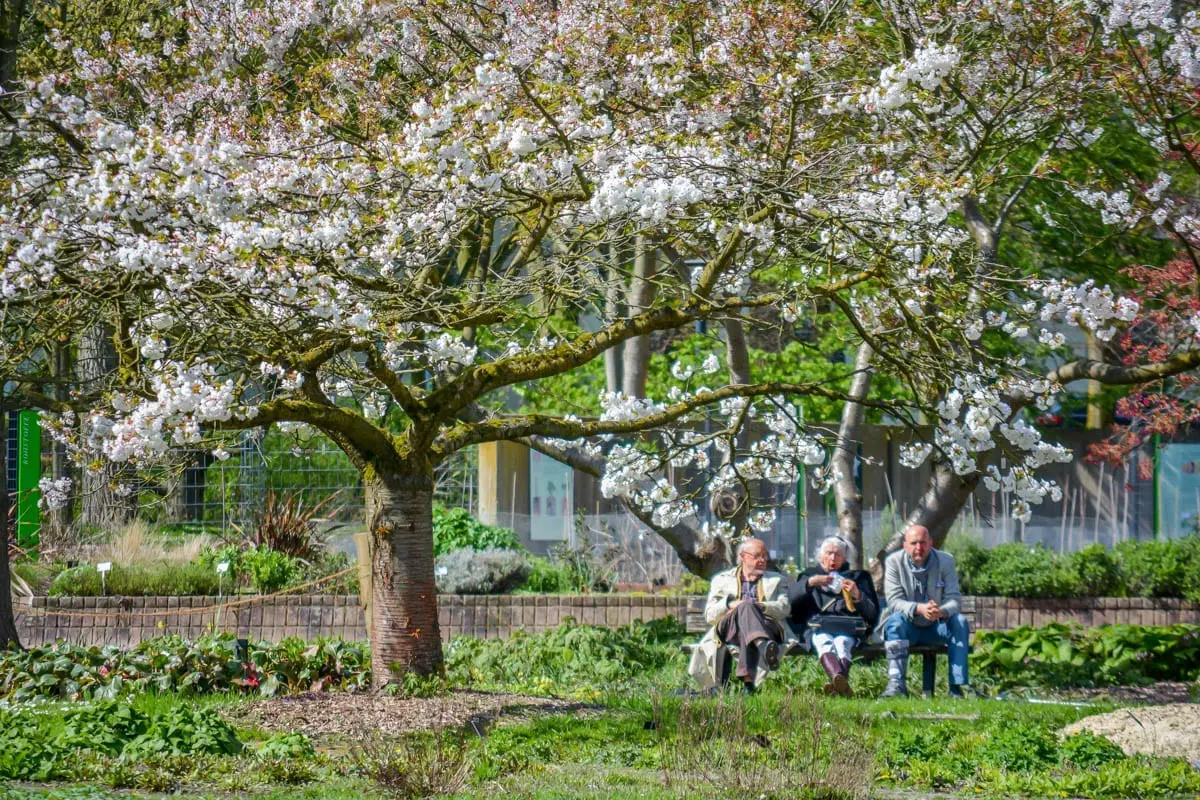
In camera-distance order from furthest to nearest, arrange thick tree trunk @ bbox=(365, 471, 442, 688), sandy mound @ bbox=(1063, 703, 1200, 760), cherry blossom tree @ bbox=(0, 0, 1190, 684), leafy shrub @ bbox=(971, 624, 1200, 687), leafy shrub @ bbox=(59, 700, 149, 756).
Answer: leafy shrub @ bbox=(971, 624, 1200, 687)
thick tree trunk @ bbox=(365, 471, 442, 688)
sandy mound @ bbox=(1063, 703, 1200, 760)
cherry blossom tree @ bbox=(0, 0, 1190, 684)
leafy shrub @ bbox=(59, 700, 149, 756)

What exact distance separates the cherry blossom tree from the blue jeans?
1.22 meters

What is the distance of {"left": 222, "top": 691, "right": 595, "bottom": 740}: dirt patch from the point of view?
743 centimetres

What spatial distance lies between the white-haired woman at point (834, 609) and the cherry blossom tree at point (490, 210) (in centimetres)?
61

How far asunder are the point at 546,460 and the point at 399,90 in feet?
21.3

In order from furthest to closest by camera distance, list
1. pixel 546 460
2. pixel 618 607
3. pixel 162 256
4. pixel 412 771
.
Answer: pixel 546 460, pixel 618 607, pixel 162 256, pixel 412 771

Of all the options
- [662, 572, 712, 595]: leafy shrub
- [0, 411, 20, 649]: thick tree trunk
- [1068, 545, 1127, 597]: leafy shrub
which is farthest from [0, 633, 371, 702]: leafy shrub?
[1068, 545, 1127, 597]: leafy shrub

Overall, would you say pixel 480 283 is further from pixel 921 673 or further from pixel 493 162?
pixel 921 673

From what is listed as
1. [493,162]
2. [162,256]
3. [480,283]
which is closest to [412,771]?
[162,256]

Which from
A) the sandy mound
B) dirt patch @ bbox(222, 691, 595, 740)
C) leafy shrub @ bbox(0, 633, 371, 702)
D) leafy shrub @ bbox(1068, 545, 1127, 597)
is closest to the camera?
the sandy mound

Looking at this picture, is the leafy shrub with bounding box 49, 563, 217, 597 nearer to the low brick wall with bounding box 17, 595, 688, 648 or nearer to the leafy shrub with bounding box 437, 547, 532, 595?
the low brick wall with bounding box 17, 595, 688, 648

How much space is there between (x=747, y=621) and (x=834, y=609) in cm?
85

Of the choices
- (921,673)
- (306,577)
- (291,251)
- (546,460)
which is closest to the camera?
(291,251)

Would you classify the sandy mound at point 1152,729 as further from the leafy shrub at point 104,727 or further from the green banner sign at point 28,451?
the green banner sign at point 28,451

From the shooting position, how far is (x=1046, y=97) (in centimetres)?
990
